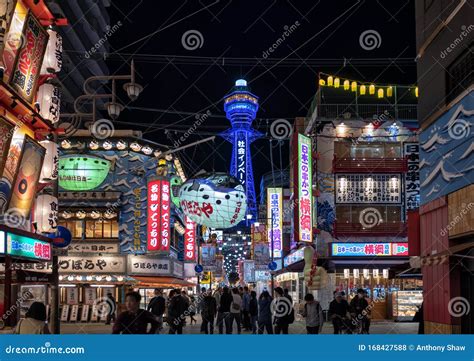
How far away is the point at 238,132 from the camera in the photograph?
11656 cm

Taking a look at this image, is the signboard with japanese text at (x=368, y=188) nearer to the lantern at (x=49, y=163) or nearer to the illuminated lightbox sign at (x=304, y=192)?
the illuminated lightbox sign at (x=304, y=192)

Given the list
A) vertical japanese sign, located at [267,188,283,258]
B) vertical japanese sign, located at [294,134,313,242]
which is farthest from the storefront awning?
vertical japanese sign, located at [294,134,313,242]

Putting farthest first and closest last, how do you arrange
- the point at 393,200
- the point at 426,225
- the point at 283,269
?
the point at 283,269
the point at 393,200
the point at 426,225

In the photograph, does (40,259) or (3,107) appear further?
(40,259)

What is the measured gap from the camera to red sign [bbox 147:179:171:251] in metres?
39.0

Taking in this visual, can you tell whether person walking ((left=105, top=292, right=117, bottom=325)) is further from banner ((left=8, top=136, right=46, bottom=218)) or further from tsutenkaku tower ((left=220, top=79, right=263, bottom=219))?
tsutenkaku tower ((left=220, top=79, right=263, bottom=219))

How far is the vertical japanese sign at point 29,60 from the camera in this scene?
16250 millimetres

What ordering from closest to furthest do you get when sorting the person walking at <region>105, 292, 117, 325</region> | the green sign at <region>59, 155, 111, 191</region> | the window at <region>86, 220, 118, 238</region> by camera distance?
the person walking at <region>105, 292, 117, 325</region>, the green sign at <region>59, 155, 111, 191</region>, the window at <region>86, 220, 118, 238</region>

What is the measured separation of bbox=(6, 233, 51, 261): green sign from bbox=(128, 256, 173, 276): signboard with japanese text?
Answer: 64.5ft

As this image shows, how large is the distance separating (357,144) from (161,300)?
22108 mm

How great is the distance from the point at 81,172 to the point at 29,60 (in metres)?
21.2

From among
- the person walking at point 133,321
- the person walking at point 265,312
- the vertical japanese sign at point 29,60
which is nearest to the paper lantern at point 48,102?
the vertical japanese sign at point 29,60
